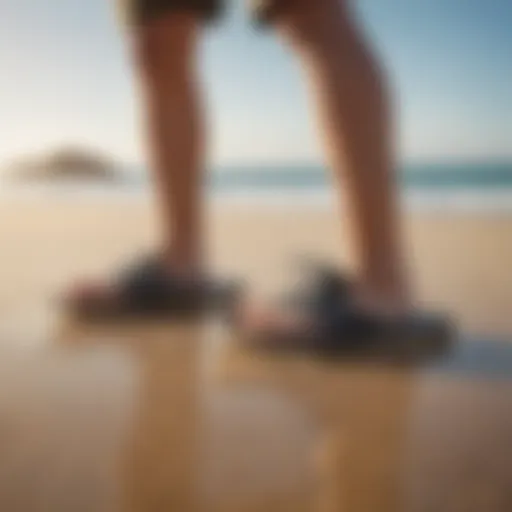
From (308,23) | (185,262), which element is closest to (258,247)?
(185,262)

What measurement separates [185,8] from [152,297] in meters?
0.24

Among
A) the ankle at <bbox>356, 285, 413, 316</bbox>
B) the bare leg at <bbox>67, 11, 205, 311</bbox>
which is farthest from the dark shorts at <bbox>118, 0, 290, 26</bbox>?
the ankle at <bbox>356, 285, 413, 316</bbox>

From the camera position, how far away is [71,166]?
755mm

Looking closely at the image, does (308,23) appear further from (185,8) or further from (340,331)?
(340,331)

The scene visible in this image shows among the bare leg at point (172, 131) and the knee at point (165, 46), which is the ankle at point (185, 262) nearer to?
the bare leg at point (172, 131)

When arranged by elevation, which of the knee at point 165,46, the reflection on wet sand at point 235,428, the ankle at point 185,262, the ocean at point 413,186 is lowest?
the reflection on wet sand at point 235,428

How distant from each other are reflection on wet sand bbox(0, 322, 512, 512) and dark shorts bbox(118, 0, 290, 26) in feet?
0.83

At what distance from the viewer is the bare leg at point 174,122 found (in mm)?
748

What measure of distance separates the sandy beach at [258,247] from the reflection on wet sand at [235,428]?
0.04m

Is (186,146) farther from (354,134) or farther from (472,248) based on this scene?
(472,248)

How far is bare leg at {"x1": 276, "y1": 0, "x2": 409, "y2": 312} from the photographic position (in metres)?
0.73

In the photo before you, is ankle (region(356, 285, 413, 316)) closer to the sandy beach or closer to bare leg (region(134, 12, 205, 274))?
the sandy beach

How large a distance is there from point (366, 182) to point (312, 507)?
0.25 meters

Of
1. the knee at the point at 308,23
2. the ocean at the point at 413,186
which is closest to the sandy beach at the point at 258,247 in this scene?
the ocean at the point at 413,186
